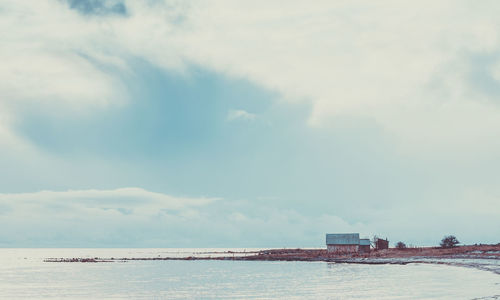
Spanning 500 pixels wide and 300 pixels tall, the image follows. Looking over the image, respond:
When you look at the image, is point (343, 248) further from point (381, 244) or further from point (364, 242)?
point (381, 244)

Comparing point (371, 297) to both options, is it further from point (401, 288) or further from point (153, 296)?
point (153, 296)

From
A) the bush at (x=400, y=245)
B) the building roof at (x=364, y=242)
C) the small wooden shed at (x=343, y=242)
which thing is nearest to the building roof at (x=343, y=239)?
the small wooden shed at (x=343, y=242)

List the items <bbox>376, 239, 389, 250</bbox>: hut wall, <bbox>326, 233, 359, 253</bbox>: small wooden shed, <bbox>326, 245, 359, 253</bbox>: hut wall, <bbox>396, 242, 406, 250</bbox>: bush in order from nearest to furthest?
1. <bbox>326, 245, 359, 253</bbox>: hut wall
2. <bbox>326, 233, 359, 253</bbox>: small wooden shed
3. <bbox>376, 239, 389, 250</bbox>: hut wall
4. <bbox>396, 242, 406, 250</bbox>: bush

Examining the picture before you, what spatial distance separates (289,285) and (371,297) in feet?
53.8

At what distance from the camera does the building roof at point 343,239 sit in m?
122

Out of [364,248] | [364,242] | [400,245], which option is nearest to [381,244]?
[400,245]

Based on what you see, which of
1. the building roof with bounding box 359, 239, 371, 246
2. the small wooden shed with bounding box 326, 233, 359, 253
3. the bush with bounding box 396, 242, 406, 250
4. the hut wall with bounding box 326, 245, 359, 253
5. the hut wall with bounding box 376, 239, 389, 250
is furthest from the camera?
the bush with bounding box 396, 242, 406, 250

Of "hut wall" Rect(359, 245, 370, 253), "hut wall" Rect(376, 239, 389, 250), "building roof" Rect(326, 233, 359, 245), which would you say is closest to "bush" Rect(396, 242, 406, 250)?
"hut wall" Rect(376, 239, 389, 250)

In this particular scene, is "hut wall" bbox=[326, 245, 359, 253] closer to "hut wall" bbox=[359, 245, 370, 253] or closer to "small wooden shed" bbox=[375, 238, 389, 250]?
"hut wall" bbox=[359, 245, 370, 253]

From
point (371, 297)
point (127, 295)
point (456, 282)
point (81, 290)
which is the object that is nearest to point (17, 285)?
point (81, 290)

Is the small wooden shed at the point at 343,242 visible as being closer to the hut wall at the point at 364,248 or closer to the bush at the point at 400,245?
the hut wall at the point at 364,248

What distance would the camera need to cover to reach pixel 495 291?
3938 centimetres

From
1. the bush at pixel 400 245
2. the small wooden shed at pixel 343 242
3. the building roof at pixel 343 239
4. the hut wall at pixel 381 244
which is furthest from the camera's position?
the bush at pixel 400 245

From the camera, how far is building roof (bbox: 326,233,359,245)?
12181 cm
